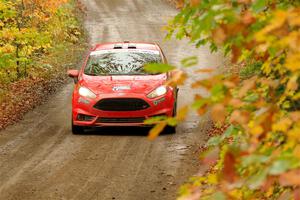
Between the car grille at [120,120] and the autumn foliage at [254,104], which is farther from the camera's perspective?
the car grille at [120,120]

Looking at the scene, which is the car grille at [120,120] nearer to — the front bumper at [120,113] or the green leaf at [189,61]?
the front bumper at [120,113]

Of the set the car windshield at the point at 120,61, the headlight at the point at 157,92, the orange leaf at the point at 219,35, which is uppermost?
the orange leaf at the point at 219,35

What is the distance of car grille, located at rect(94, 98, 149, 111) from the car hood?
18cm

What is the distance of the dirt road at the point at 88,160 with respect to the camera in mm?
8852

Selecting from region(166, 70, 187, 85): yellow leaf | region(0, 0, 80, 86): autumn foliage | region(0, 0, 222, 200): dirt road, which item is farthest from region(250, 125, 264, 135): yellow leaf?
region(0, 0, 80, 86): autumn foliage

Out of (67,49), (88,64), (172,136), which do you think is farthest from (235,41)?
(67,49)

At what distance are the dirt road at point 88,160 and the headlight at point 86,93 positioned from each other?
80cm

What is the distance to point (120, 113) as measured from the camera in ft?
40.4

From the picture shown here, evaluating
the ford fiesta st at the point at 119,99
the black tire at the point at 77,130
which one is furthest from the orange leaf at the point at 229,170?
the black tire at the point at 77,130

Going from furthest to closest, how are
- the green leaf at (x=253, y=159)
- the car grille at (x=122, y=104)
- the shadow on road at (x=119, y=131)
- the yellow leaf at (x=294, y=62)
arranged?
the shadow on road at (x=119, y=131), the car grille at (x=122, y=104), the green leaf at (x=253, y=159), the yellow leaf at (x=294, y=62)

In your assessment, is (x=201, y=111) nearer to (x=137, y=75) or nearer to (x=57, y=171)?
(x=57, y=171)

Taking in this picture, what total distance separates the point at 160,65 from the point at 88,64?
10.7 meters

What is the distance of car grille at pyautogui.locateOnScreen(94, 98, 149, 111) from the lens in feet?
40.3

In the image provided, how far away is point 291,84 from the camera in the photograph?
2.83 meters
